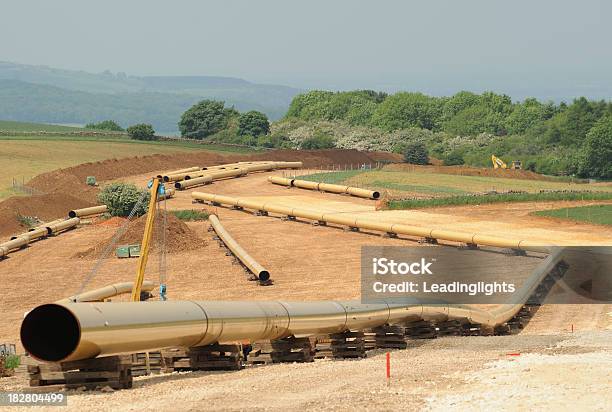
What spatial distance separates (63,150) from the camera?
5217 inches

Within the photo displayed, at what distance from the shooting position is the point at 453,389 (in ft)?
77.3

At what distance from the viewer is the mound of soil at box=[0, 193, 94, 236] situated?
260 feet

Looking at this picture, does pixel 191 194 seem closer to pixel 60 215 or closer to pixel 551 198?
pixel 60 215

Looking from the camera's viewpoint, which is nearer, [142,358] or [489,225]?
[142,358]

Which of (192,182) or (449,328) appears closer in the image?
(449,328)

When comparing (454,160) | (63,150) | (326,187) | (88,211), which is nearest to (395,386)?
(88,211)

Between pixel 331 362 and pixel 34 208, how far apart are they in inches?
2308

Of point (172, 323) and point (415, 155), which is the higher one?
point (415, 155)

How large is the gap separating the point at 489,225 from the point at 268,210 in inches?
650

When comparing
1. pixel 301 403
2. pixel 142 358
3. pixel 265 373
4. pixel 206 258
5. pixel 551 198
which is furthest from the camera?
pixel 551 198

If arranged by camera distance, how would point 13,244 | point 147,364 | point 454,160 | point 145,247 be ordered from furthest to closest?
point 454,160 → point 13,244 → point 145,247 → point 147,364

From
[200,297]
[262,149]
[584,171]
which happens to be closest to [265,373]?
[200,297]
